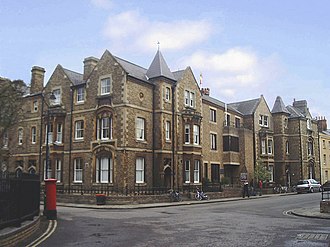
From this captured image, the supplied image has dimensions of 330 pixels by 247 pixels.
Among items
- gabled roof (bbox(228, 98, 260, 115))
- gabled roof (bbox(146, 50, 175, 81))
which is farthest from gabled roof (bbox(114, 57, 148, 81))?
gabled roof (bbox(228, 98, 260, 115))

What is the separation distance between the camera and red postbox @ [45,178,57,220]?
1802 cm

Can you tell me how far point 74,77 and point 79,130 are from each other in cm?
655

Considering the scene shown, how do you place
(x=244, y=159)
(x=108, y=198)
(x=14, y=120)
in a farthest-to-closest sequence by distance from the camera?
(x=244, y=159) → (x=108, y=198) → (x=14, y=120)

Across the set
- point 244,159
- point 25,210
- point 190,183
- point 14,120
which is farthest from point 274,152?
point 25,210

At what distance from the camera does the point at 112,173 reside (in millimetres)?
32094

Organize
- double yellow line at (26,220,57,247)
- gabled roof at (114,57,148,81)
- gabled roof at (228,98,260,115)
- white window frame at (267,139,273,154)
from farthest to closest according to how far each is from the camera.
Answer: white window frame at (267,139,273,154)
gabled roof at (228,98,260,115)
gabled roof at (114,57,148,81)
double yellow line at (26,220,57,247)

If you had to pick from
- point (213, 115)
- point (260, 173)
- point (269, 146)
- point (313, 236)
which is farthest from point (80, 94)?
point (269, 146)

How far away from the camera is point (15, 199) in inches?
490

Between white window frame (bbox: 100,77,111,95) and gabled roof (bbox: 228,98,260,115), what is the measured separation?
2433 centimetres

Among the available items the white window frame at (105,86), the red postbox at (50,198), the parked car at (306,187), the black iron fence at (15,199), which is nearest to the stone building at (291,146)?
the parked car at (306,187)

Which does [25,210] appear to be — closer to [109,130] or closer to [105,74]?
[109,130]

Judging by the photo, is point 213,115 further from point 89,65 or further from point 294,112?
point 294,112

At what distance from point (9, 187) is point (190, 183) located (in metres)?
26.0

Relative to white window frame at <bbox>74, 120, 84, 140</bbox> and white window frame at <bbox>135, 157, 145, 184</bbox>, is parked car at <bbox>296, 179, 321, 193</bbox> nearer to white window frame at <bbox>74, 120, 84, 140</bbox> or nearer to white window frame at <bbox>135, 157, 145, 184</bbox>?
white window frame at <bbox>135, 157, 145, 184</bbox>
